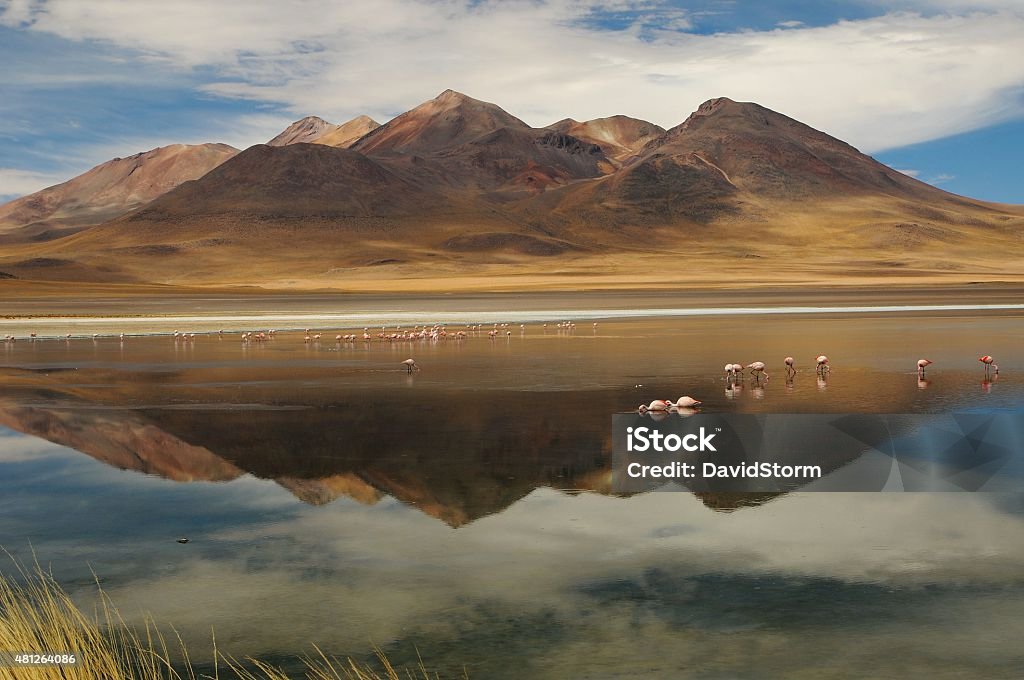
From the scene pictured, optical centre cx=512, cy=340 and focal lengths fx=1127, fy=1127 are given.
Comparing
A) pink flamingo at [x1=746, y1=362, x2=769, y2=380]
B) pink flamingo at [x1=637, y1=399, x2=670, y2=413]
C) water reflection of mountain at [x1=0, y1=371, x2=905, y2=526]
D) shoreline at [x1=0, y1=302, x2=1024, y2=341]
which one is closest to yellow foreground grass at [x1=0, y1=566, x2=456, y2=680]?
water reflection of mountain at [x1=0, y1=371, x2=905, y2=526]

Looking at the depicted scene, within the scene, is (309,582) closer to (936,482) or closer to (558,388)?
(936,482)

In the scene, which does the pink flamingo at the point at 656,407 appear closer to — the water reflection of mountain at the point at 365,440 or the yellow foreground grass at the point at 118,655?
the water reflection of mountain at the point at 365,440

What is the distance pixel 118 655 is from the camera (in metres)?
6.83

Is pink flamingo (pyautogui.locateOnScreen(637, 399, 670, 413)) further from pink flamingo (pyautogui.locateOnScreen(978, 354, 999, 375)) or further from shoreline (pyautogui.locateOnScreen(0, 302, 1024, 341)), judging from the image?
shoreline (pyautogui.locateOnScreen(0, 302, 1024, 341))

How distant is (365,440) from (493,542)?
217 inches

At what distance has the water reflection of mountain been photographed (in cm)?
1166

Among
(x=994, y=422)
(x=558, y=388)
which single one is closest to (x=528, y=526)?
(x=994, y=422)

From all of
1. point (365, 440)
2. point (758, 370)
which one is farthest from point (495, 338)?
point (365, 440)

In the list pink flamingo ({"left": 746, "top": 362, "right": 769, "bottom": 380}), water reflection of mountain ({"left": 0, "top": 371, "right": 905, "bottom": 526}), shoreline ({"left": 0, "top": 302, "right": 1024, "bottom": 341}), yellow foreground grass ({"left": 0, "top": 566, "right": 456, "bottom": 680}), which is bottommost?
yellow foreground grass ({"left": 0, "top": 566, "right": 456, "bottom": 680})

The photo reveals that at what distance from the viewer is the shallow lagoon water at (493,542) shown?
7.02 metres

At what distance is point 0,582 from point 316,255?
178661mm

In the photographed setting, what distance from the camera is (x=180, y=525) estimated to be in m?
10.2

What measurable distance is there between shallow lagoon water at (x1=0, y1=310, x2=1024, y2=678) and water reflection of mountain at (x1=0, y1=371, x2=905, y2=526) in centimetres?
6

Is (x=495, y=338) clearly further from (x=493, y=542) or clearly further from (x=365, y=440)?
(x=493, y=542)
